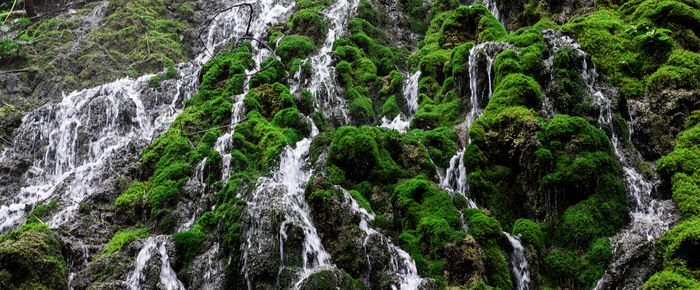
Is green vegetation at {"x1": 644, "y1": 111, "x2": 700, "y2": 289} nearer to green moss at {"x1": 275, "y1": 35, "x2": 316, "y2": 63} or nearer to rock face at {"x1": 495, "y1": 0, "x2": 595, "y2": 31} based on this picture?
rock face at {"x1": 495, "y1": 0, "x2": 595, "y2": 31}

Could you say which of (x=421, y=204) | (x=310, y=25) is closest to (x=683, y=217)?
(x=421, y=204)

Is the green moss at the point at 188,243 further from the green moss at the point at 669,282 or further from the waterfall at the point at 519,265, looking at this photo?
the green moss at the point at 669,282

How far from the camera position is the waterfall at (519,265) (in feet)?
30.4

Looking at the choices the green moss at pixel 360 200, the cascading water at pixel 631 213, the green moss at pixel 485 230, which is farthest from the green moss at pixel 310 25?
the green moss at pixel 485 230

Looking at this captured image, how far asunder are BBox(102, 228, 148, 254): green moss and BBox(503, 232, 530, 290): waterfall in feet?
28.2

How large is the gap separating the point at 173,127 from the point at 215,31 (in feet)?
37.3

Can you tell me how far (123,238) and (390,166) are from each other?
6.81 metres

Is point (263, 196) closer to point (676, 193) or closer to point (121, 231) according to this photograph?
point (121, 231)

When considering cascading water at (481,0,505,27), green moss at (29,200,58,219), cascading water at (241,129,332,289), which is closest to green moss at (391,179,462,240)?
cascading water at (241,129,332,289)

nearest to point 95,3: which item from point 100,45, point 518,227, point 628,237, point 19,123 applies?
point 100,45

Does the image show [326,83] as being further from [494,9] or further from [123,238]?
[123,238]

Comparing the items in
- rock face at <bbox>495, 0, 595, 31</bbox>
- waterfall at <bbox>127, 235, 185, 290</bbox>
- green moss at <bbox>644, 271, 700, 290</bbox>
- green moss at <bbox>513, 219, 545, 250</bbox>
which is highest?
rock face at <bbox>495, 0, 595, 31</bbox>

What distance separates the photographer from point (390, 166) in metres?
11.9

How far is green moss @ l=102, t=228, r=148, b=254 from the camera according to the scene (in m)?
10.8
